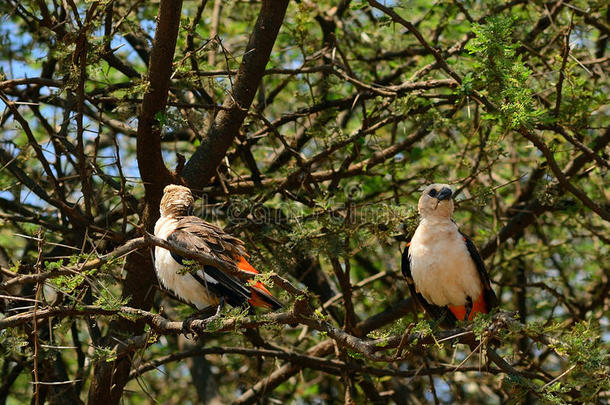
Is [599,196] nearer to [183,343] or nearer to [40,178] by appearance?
[183,343]

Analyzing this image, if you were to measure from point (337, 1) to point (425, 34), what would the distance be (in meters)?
1.05

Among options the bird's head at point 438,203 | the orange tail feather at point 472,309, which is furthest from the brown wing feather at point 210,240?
the orange tail feather at point 472,309

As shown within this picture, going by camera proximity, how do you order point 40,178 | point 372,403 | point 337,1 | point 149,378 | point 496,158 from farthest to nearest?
point 149,378
point 337,1
point 372,403
point 40,178
point 496,158

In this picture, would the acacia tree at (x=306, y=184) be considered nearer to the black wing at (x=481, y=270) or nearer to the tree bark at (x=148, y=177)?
the tree bark at (x=148, y=177)

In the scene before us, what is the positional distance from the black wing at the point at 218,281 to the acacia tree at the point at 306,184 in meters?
0.25

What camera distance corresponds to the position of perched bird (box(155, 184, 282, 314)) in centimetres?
513

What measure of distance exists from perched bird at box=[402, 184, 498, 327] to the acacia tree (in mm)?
406

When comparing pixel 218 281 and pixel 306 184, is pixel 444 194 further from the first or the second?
pixel 218 281

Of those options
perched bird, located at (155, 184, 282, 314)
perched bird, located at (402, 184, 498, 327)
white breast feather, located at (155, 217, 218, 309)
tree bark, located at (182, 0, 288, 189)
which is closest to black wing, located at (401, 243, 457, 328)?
perched bird, located at (402, 184, 498, 327)

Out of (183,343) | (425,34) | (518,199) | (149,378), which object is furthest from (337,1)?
(149,378)

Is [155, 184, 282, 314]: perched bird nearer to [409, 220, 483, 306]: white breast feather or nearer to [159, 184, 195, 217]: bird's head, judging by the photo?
[159, 184, 195, 217]: bird's head

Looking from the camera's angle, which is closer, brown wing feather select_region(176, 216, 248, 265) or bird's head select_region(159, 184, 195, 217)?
brown wing feather select_region(176, 216, 248, 265)

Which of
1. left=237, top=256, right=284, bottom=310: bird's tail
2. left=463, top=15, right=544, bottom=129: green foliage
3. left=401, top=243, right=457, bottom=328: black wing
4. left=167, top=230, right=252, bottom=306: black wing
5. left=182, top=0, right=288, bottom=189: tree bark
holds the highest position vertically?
left=182, top=0, right=288, bottom=189: tree bark

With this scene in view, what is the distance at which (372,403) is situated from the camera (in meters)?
7.16
